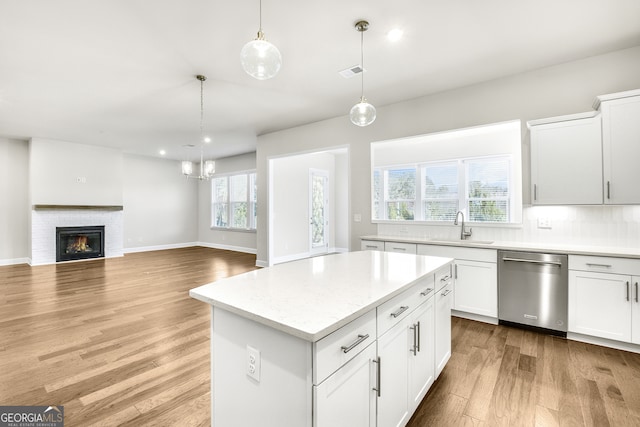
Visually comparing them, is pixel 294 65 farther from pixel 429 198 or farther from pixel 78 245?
pixel 78 245

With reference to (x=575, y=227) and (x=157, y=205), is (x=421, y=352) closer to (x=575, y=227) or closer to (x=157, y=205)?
(x=575, y=227)

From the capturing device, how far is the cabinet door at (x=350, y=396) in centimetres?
104

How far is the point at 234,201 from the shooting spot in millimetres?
9102

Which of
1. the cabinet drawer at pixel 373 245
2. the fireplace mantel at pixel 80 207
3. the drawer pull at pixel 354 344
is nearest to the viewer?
the drawer pull at pixel 354 344

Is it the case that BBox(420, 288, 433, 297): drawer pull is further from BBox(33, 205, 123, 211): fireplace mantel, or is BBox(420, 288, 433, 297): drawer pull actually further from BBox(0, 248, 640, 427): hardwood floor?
BBox(33, 205, 123, 211): fireplace mantel

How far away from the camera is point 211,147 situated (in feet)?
25.1

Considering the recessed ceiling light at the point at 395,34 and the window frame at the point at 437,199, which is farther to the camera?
the window frame at the point at 437,199

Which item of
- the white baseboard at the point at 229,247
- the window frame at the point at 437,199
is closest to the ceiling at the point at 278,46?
the window frame at the point at 437,199

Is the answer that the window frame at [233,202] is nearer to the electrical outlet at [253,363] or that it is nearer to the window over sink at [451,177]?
the window over sink at [451,177]

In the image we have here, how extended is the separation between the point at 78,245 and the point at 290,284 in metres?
8.07

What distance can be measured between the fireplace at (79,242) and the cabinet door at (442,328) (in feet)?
27.3

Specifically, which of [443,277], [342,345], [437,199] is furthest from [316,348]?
[437,199]

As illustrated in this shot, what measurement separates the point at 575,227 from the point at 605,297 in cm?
81

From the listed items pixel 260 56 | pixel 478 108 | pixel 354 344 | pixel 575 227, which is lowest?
pixel 354 344
